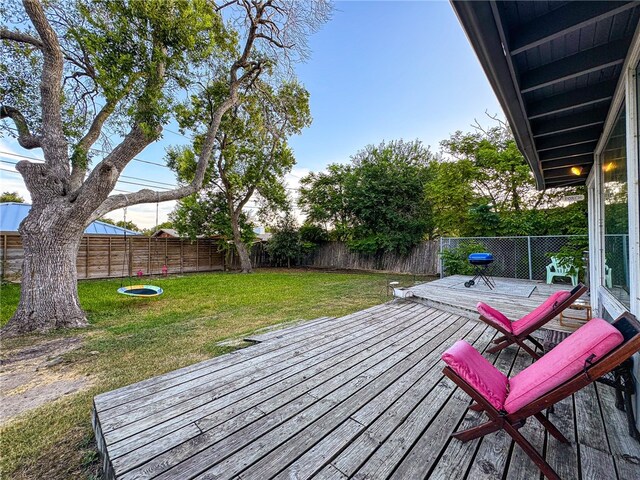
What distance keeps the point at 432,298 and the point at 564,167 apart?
2864 mm

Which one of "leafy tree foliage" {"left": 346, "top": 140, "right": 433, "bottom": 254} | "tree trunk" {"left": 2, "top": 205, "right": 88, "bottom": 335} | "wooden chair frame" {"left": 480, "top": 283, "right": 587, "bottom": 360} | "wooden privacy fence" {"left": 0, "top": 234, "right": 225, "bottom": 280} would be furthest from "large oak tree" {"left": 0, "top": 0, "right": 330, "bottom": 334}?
"leafy tree foliage" {"left": 346, "top": 140, "right": 433, "bottom": 254}

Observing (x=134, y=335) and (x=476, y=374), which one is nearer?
(x=476, y=374)

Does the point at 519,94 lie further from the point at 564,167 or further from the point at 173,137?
the point at 173,137

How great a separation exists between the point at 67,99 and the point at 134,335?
5.49 metres

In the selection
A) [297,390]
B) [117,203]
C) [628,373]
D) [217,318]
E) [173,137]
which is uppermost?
[173,137]

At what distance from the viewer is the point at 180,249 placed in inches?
507

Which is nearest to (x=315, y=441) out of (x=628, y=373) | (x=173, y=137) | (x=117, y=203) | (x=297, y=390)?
(x=297, y=390)

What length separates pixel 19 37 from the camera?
4602mm

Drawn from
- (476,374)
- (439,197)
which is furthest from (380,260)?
(476,374)

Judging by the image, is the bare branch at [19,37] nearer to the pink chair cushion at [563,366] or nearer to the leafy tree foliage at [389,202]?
the pink chair cushion at [563,366]

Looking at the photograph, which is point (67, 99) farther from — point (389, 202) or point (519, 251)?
point (519, 251)

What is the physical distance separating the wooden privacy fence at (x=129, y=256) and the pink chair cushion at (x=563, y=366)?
1141cm

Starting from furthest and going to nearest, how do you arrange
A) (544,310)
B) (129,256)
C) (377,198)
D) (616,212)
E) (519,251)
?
(377,198)
(129,256)
(519,251)
(544,310)
(616,212)

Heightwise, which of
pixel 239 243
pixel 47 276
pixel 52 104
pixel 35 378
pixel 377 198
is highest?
pixel 52 104
